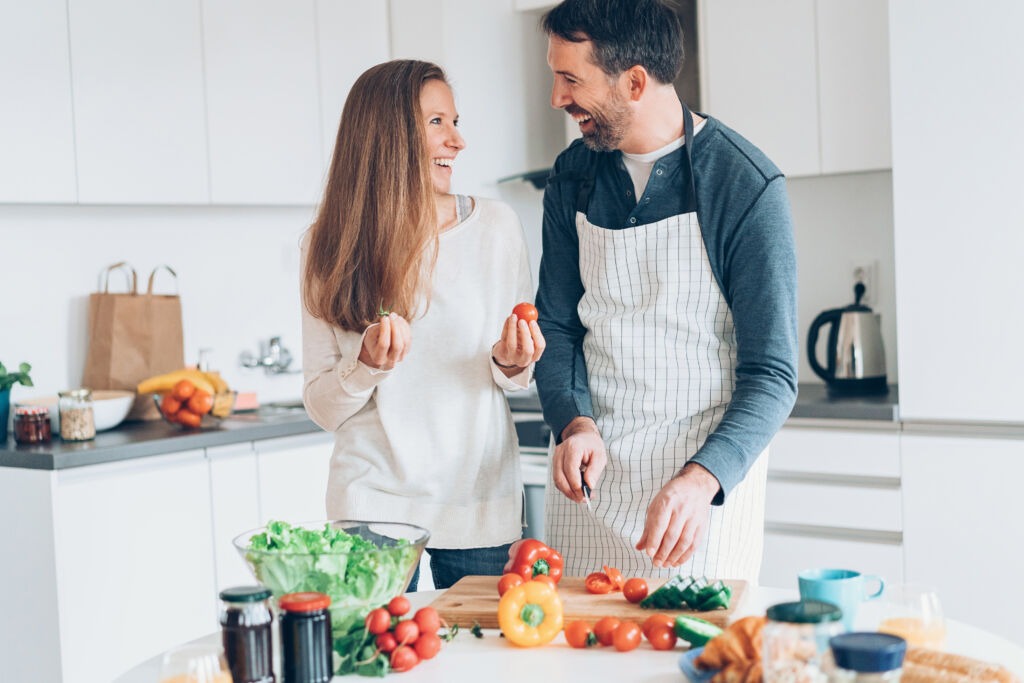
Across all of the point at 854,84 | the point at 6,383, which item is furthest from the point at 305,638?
the point at 854,84

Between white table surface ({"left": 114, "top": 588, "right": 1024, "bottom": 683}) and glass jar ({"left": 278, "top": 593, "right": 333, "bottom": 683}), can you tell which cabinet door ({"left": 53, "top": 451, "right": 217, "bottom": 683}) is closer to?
white table surface ({"left": 114, "top": 588, "right": 1024, "bottom": 683})

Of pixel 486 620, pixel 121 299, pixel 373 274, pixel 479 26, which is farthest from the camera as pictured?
pixel 479 26

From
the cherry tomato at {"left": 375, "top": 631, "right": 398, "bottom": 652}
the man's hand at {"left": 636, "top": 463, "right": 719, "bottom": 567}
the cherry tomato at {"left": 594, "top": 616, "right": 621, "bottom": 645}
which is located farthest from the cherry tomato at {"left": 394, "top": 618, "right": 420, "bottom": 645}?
the man's hand at {"left": 636, "top": 463, "right": 719, "bottom": 567}

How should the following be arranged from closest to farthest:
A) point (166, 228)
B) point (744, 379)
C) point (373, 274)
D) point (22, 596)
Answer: point (744, 379), point (373, 274), point (22, 596), point (166, 228)

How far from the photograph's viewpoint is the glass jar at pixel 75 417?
9.56 feet

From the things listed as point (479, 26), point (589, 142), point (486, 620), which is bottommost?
point (486, 620)

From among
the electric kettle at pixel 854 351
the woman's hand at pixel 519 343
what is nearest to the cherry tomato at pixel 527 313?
the woman's hand at pixel 519 343

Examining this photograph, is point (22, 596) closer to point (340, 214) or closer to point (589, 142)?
point (340, 214)

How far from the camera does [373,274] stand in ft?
6.10

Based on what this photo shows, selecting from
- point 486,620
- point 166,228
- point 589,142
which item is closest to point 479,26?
point 166,228

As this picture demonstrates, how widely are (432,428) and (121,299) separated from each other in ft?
5.66

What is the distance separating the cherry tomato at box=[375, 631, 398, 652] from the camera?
4.29ft

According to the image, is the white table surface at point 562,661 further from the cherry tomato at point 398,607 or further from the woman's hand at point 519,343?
the woman's hand at point 519,343

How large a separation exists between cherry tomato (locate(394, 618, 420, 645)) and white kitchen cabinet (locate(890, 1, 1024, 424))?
77.5 inches
